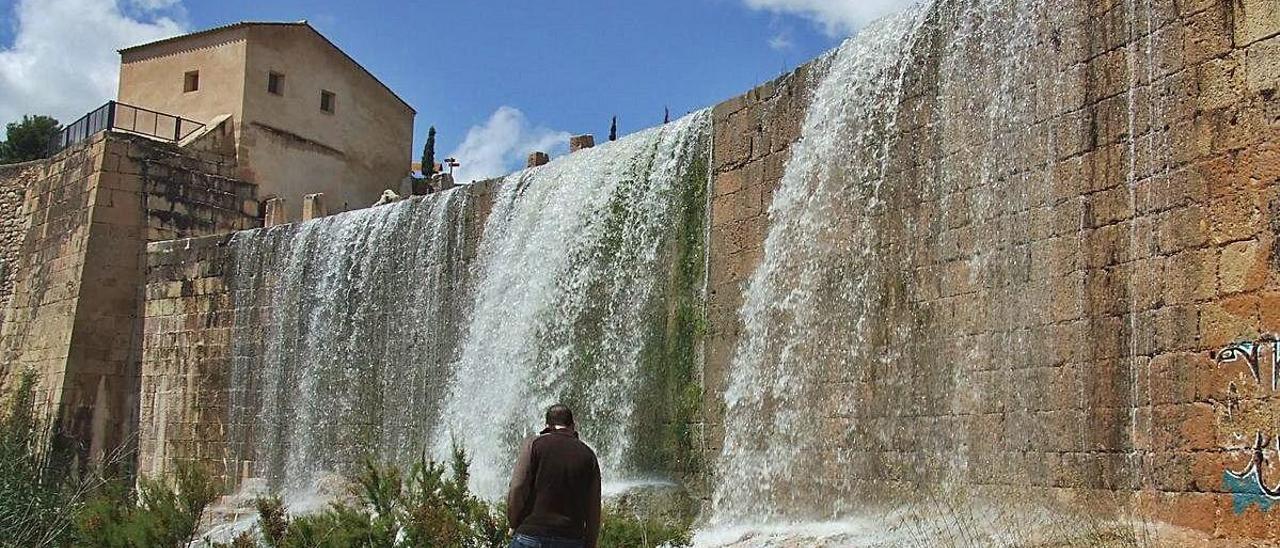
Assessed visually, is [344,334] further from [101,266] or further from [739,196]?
[739,196]

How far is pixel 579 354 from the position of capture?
1126 cm

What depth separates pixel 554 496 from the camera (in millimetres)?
5445

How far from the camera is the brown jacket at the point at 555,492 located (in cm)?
544

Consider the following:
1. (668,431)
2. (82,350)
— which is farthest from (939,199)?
(82,350)

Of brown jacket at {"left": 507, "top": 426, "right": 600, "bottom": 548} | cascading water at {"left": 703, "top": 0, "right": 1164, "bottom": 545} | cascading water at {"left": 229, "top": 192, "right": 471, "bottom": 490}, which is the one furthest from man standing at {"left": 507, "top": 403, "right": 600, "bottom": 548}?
cascading water at {"left": 229, "top": 192, "right": 471, "bottom": 490}

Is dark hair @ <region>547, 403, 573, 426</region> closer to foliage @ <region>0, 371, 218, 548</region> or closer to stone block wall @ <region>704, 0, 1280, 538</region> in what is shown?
stone block wall @ <region>704, 0, 1280, 538</region>

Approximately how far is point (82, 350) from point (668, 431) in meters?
10.0

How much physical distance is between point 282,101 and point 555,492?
15.9 metres

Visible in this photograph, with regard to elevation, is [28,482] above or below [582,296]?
below

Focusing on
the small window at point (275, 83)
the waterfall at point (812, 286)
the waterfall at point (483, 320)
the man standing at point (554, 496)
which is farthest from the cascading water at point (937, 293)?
the small window at point (275, 83)

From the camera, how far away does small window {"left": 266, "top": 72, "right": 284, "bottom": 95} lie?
2008 centimetres

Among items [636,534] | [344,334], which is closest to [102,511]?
[636,534]

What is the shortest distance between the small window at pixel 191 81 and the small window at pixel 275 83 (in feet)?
3.55

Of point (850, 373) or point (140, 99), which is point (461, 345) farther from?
point (140, 99)
